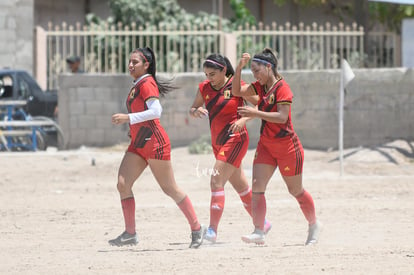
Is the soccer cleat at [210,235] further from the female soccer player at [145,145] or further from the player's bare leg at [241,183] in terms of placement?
the player's bare leg at [241,183]

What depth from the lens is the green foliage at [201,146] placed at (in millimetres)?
18141

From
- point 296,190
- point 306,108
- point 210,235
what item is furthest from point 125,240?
point 306,108

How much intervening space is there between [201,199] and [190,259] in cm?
545

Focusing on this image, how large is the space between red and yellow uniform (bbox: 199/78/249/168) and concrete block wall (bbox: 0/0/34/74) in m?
13.5

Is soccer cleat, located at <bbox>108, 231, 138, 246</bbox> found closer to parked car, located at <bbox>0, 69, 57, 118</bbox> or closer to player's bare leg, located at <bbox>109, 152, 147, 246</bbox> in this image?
player's bare leg, located at <bbox>109, 152, 147, 246</bbox>

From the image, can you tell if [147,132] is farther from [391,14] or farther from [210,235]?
[391,14]

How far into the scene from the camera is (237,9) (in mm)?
25094

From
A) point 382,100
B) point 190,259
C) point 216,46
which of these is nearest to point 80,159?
point 216,46

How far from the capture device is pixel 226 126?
28.6 ft

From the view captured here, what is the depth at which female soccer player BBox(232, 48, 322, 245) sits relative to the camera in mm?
8250

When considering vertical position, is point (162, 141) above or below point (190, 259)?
above

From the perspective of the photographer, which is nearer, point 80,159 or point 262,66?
point 262,66

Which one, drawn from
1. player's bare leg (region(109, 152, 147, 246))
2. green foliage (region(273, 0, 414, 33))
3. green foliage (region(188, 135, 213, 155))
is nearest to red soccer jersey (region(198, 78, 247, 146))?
player's bare leg (region(109, 152, 147, 246))

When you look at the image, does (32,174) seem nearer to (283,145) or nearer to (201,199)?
(201,199)
